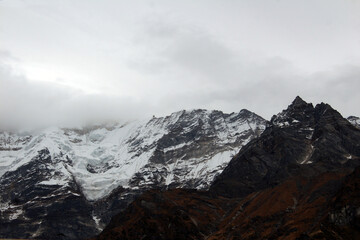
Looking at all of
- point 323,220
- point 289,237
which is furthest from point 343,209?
point 289,237

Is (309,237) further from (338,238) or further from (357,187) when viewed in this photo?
(357,187)

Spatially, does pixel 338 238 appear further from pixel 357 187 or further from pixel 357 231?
pixel 357 187

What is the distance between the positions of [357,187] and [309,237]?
3166cm

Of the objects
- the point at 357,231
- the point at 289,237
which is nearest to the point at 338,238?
the point at 357,231

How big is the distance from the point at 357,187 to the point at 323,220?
2035 centimetres

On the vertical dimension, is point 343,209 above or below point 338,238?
above

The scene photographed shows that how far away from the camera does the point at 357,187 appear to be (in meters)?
196

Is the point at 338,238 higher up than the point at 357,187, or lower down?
lower down

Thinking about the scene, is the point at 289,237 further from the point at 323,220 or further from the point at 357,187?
the point at 357,187

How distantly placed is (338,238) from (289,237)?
89.1ft

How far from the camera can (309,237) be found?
18362 cm

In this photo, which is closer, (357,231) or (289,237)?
(357,231)

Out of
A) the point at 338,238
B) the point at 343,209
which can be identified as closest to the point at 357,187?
the point at 343,209

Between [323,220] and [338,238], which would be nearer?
[338,238]
